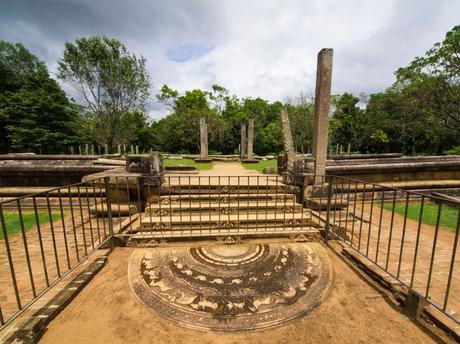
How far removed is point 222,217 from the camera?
13.2ft

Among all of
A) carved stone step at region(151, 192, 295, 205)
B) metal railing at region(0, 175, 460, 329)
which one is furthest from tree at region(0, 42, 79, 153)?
carved stone step at region(151, 192, 295, 205)

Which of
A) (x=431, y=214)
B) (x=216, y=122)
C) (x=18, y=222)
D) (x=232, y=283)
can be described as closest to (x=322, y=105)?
(x=431, y=214)

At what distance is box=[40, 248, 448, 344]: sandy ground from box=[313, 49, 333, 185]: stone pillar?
303cm

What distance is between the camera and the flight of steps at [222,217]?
366cm

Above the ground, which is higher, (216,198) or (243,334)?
(216,198)

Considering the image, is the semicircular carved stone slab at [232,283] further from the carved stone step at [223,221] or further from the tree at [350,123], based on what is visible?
the tree at [350,123]

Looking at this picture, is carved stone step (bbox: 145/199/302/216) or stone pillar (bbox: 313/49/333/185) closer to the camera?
carved stone step (bbox: 145/199/302/216)

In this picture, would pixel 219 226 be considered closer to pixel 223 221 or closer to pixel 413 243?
pixel 223 221

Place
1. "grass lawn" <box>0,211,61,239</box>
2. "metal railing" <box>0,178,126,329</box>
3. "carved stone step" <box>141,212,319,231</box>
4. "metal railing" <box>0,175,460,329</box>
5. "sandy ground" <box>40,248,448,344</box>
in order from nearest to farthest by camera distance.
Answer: "sandy ground" <box>40,248,448,344</box>, "metal railing" <box>0,178,126,329</box>, "metal railing" <box>0,175,460,329</box>, "carved stone step" <box>141,212,319,231</box>, "grass lawn" <box>0,211,61,239</box>

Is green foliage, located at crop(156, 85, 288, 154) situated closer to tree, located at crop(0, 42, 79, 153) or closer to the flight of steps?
tree, located at crop(0, 42, 79, 153)

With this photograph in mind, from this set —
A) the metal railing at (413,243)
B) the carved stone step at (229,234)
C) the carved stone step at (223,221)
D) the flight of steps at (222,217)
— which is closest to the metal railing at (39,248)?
the carved stone step at (229,234)

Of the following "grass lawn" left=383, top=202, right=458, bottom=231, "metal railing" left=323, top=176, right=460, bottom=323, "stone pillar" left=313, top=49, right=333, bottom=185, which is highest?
"stone pillar" left=313, top=49, right=333, bottom=185

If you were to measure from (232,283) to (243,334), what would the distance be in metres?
0.66

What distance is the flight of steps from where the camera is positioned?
366cm
